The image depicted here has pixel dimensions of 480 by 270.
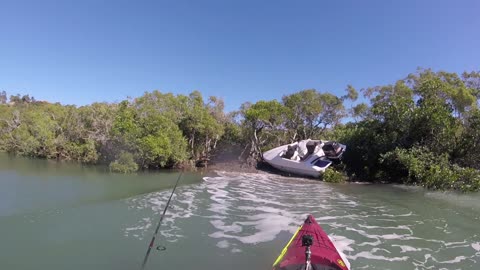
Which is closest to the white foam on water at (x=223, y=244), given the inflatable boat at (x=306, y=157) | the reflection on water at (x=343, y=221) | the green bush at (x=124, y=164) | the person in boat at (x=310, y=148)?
the reflection on water at (x=343, y=221)

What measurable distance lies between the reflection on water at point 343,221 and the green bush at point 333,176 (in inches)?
136

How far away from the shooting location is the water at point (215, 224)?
682 centimetres

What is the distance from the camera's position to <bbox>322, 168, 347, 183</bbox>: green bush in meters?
19.6

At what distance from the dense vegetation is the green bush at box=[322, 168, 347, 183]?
84 mm

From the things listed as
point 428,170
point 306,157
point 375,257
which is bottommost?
point 375,257

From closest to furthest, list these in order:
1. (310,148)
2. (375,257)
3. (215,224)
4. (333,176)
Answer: (375,257), (215,224), (333,176), (310,148)

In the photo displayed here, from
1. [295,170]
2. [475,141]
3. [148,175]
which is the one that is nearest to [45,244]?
[148,175]

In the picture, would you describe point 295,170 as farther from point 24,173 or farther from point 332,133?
point 24,173

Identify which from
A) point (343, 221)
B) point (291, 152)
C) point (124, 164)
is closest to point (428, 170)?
point (291, 152)

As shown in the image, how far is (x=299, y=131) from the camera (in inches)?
1080

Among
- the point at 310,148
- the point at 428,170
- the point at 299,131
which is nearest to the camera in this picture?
the point at 428,170

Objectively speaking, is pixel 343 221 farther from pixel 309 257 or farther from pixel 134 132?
pixel 134 132

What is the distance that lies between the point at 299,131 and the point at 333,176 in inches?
322

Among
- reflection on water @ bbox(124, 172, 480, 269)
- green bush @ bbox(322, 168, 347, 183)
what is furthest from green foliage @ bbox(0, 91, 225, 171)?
green bush @ bbox(322, 168, 347, 183)
